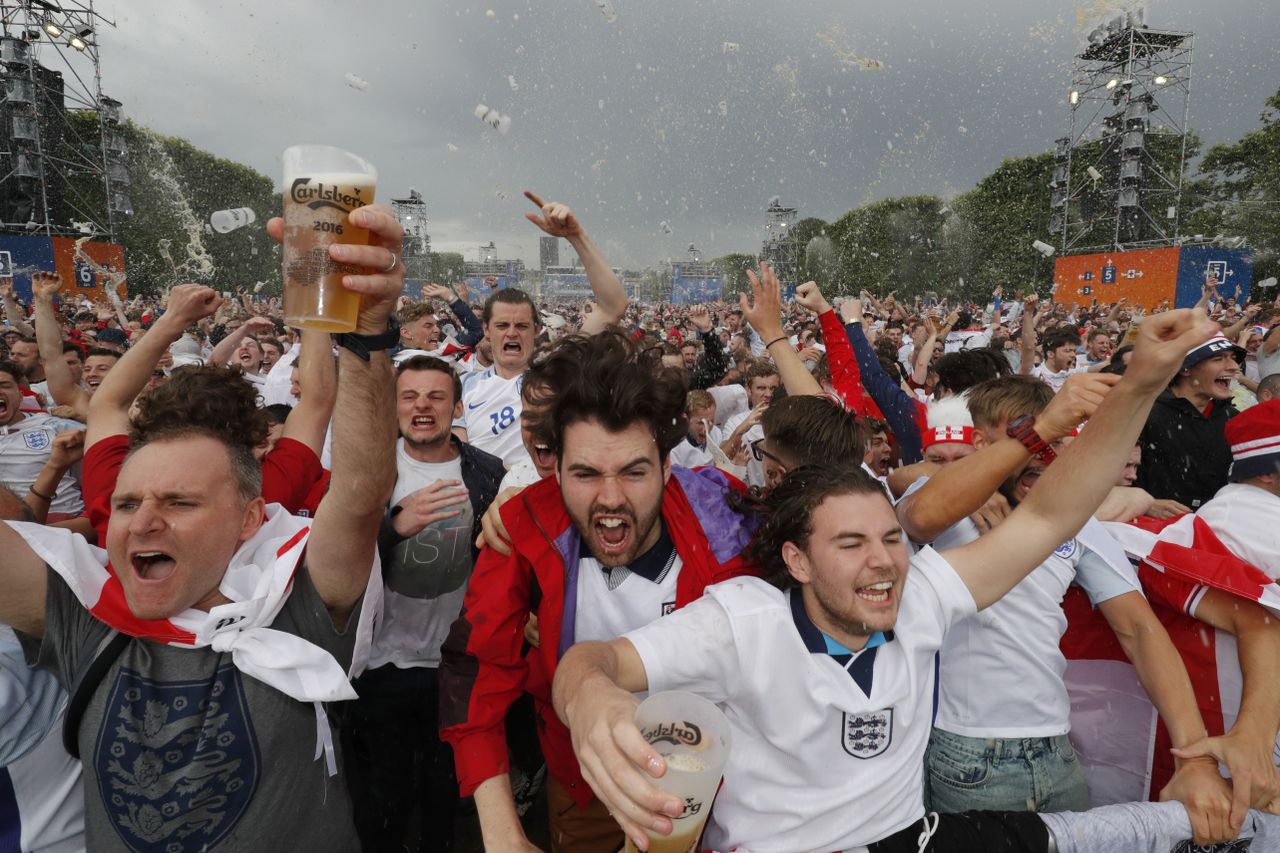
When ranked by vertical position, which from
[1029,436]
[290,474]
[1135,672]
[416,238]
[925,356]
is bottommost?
[1135,672]

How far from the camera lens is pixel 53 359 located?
4.79m

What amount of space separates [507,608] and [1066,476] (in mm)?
1510

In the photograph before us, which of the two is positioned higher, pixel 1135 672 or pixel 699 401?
pixel 699 401

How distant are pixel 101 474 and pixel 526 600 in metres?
1.74

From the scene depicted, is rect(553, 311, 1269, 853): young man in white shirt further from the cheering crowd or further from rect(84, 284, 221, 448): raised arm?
rect(84, 284, 221, 448): raised arm

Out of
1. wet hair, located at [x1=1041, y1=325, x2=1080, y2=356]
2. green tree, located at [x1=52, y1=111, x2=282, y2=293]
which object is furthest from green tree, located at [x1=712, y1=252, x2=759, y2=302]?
wet hair, located at [x1=1041, y1=325, x2=1080, y2=356]

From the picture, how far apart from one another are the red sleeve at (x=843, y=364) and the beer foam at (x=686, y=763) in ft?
9.92

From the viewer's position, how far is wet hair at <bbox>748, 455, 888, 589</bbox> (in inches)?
72.4

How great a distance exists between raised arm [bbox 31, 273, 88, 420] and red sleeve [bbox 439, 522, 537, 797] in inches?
173

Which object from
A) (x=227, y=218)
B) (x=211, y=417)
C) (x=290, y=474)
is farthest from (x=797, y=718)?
(x=227, y=218)

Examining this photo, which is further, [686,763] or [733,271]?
[733,271]

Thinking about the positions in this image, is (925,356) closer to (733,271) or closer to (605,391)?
(605,391)

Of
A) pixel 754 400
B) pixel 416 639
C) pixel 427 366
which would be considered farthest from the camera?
pixel 754 400

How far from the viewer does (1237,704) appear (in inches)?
82.3
